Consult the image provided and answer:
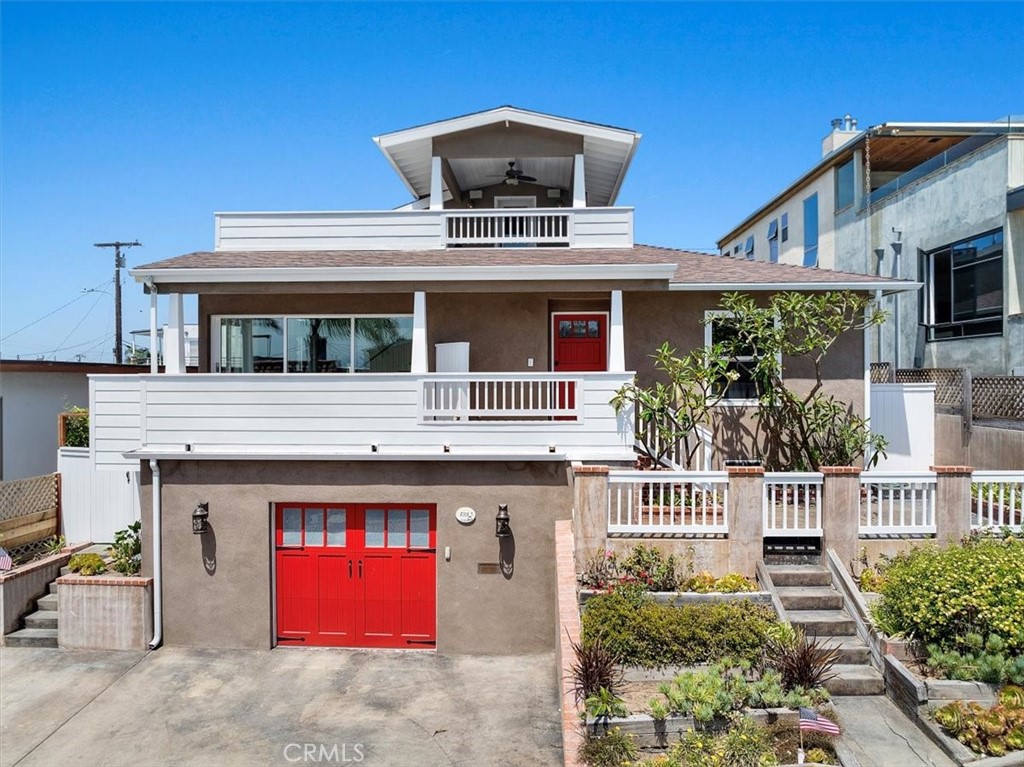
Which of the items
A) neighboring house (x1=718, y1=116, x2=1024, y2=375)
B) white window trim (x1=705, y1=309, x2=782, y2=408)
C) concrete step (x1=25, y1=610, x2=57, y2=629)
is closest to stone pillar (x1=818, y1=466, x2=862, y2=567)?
white window trim (x1=705, y1=309, x2=782, y2=408)

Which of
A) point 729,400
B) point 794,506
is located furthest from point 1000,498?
point 729,400

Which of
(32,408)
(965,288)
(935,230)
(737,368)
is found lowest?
(32,408)

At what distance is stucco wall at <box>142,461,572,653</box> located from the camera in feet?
30.3

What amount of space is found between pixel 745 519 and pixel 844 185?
18.2m

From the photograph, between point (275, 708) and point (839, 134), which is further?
point (839, 134)

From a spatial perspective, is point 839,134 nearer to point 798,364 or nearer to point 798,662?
point 798,364

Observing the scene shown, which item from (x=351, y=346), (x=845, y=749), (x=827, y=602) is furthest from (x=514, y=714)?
(x=351, y=346)

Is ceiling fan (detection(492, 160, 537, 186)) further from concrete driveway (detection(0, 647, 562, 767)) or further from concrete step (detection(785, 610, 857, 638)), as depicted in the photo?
concrete step (detection(785, 610, 857, 638))

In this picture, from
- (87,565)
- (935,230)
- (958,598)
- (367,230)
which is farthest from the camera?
(935,230)

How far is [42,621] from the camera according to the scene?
984 cm

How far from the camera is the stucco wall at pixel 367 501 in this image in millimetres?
9234

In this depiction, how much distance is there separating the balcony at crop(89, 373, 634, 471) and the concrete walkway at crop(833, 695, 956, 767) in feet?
13.5

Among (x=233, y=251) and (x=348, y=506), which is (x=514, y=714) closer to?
(x=348, y=506)

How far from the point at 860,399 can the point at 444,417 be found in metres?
7.47
